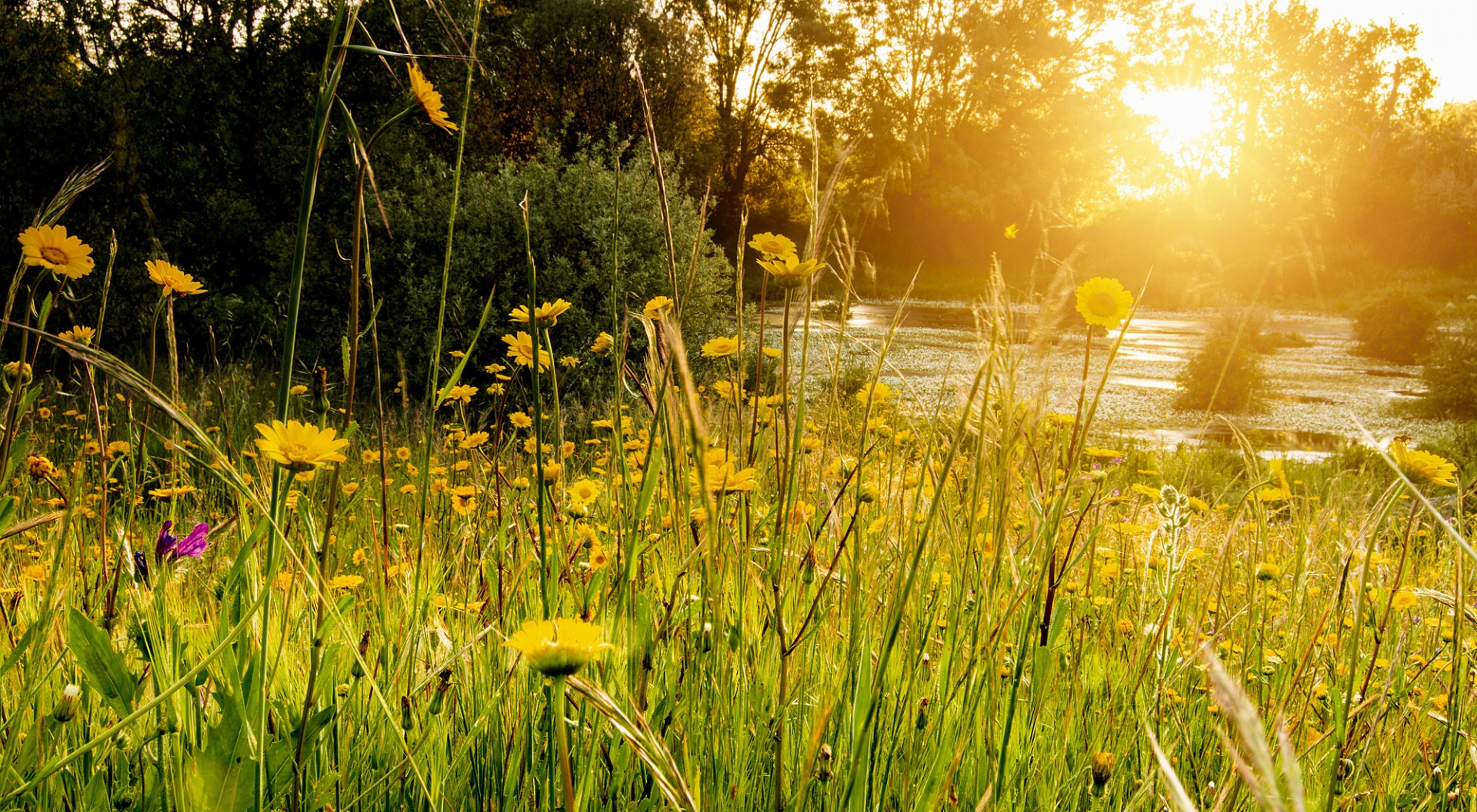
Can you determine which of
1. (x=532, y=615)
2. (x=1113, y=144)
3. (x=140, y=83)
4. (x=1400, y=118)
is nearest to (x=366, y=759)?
(x=532, y=615)

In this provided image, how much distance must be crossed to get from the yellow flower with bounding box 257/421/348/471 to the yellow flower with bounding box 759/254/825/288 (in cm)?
41

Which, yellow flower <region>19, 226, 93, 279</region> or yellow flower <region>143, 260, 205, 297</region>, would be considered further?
yellow flower <region>143, 260, 205, 297</region>

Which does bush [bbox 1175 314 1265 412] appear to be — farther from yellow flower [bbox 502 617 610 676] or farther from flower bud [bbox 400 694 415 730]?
yellow flower [bbox 502 617 610 676]

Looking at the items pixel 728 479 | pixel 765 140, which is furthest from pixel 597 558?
pixel 765 140

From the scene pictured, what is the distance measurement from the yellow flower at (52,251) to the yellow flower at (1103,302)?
102cm

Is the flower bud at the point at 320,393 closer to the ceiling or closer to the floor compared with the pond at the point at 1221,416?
closer to the ceiling

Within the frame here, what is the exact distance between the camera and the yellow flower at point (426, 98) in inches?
23.3

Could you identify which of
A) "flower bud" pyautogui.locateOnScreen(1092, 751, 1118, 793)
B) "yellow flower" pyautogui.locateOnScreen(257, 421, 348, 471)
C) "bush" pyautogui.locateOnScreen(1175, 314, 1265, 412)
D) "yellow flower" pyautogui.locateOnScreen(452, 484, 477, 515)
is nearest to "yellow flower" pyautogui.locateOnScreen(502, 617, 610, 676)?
"yellow flower" pyautogui.locateOnScreen(257, 421, 348, 471)

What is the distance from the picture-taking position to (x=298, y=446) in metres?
0.56

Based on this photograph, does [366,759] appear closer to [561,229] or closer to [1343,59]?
[561,229]

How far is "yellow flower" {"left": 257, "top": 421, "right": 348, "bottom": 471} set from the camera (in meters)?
0.53

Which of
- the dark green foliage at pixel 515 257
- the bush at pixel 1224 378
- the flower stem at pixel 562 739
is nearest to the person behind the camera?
the flower stem at pixel 562 739

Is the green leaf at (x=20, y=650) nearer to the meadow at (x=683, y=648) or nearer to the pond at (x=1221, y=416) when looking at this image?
the meadow at (x=683, y=648)

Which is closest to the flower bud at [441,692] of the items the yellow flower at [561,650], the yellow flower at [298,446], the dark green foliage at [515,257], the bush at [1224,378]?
the yellow flower at [298,446]
